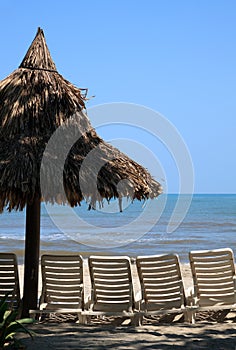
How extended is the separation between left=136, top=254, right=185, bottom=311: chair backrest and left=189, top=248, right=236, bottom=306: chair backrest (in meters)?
0.28

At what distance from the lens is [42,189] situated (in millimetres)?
6449

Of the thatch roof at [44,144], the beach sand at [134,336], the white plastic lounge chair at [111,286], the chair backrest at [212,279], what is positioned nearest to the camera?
the beach sand at [134,336]

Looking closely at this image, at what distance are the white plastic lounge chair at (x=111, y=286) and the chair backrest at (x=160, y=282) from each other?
0.17m

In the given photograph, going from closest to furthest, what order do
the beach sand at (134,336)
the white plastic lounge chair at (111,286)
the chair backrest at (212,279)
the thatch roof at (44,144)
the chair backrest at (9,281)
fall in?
the beach sand at (134,336)
the thatch roof at (44,144)
the white plastic lounge chair at (111,286)
the chair backrest at (9,281)
the chair backrest at (212,279)

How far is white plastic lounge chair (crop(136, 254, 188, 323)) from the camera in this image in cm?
692

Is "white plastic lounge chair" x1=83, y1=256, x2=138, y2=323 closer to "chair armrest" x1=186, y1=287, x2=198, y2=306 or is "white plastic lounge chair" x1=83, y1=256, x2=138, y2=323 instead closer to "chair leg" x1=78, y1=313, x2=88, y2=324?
"chair leg" x1=78, y1=313, x2=88, y2=324

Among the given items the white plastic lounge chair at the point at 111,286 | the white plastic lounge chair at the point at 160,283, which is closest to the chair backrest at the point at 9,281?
the white plastic lounge chair at the point at 111,286

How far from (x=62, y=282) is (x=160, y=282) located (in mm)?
1134

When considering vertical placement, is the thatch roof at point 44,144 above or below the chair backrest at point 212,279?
above

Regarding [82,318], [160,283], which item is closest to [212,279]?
[160,283]

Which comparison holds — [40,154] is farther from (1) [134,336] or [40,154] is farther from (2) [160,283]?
(1) [134,336]

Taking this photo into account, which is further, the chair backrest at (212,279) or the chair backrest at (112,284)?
the chair backrest at (212,279)

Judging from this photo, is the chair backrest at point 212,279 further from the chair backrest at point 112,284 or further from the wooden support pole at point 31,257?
the wooden support pole at point 31,257

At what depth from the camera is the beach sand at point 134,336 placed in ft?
18.7
